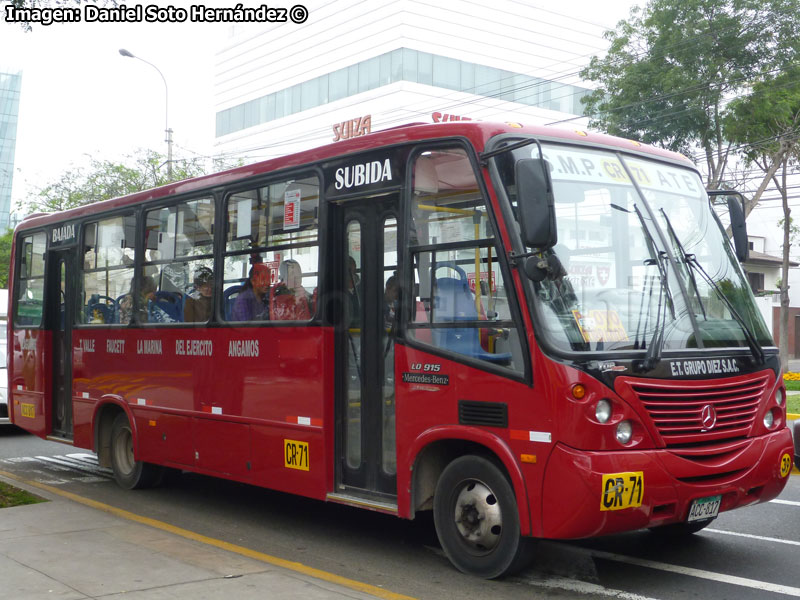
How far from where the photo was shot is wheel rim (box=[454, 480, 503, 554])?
6.34 metres

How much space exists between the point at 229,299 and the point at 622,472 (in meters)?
4.39

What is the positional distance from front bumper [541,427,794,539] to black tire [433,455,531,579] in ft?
1.21

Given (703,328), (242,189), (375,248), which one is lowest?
(703,328)

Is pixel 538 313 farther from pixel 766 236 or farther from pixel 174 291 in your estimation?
pixel 766 236

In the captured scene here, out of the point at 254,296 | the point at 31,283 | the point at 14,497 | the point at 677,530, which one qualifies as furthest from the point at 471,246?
the point at 31,283

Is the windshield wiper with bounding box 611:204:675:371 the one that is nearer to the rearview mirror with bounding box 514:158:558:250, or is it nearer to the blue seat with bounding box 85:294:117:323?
the rearview mirror with bounding box 514:158:558:250

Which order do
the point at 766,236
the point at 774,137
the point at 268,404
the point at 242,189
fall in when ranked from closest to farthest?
the point at 268,404
the point at 242,189
the point at 774,137
the point at 766,236

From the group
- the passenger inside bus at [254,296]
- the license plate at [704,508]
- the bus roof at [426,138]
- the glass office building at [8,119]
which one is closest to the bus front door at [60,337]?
the bus roof at [426,138]

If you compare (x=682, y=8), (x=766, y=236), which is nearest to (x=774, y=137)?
(x=682, y=8)

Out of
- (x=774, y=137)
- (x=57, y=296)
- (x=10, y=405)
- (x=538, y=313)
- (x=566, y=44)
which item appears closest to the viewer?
(x=538, y=313)

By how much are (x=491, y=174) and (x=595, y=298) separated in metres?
1.09

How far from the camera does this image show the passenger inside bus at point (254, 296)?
8.34 m

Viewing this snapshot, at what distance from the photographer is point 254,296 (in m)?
8.46

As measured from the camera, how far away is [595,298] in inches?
239
